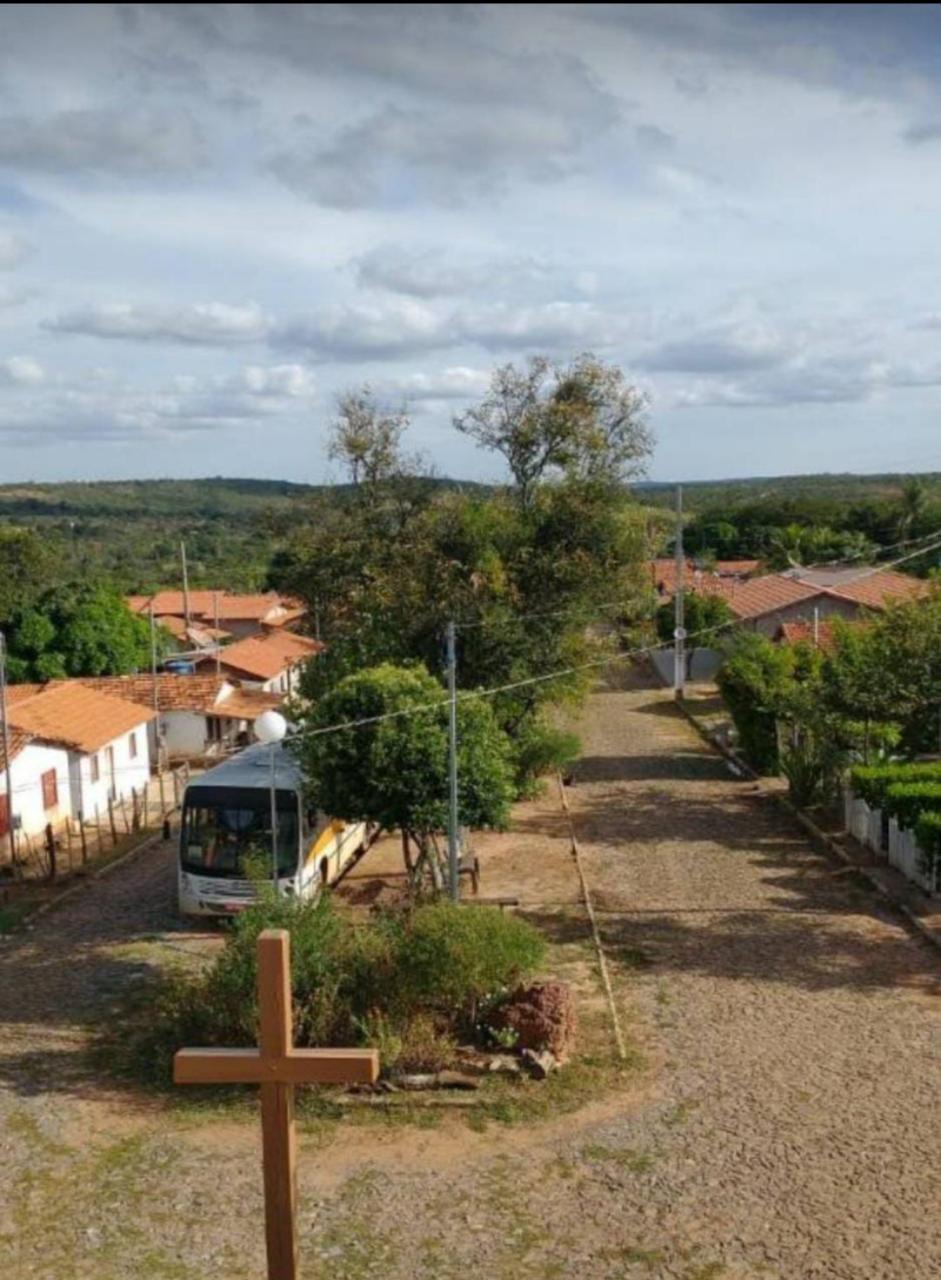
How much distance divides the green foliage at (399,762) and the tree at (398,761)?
1cm

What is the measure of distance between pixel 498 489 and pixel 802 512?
6848cm

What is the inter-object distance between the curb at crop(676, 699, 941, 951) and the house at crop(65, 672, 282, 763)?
1203cm

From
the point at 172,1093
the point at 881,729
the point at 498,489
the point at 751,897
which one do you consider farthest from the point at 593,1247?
the point at 498,489

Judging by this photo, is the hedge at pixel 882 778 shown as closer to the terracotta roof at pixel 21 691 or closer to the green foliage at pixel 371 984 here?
the green foliage at pixel 371 984

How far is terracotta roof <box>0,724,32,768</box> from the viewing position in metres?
22.6

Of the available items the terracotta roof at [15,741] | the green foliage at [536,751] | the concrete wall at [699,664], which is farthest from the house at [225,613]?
the green foliage at [536,751]

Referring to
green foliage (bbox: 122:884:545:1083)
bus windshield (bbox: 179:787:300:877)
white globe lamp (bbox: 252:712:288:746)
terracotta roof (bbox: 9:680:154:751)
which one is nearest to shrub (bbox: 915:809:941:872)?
green foliage (bbox: 122:884:545:1083)

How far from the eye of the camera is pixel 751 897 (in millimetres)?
17688

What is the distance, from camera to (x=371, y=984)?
1217cm

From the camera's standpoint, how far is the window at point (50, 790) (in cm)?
2452

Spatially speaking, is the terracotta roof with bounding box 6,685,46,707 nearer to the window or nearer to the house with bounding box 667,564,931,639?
the window

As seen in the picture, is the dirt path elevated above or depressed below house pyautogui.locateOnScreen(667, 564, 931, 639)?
below

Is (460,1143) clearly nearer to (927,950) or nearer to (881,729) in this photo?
(927,950)

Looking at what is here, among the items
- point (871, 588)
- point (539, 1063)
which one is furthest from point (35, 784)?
point (871, 588)
